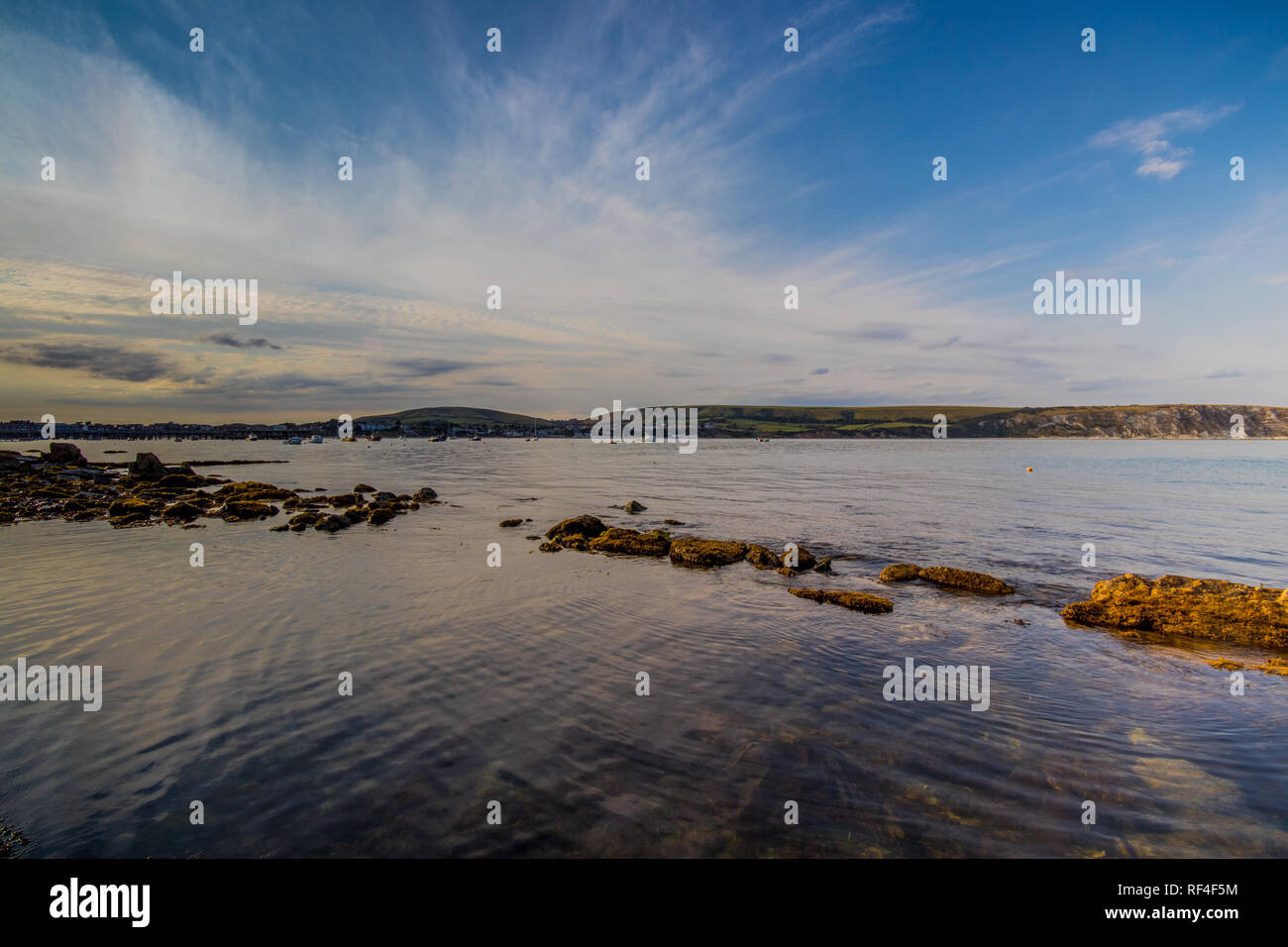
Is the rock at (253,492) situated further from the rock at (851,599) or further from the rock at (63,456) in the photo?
the rock at (63,456)

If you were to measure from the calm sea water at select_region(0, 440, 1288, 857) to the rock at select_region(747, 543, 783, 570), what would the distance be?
101cm

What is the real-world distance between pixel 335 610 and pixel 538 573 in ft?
20.4

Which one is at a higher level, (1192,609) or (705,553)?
(705,553)

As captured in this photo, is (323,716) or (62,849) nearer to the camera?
(62,849)

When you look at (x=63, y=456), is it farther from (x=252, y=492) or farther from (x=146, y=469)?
(x=252, y=492)

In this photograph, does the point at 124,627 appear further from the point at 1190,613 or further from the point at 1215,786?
the point at 1190,613

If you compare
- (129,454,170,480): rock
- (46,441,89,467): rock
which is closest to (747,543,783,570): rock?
(129,454,170,480): rock

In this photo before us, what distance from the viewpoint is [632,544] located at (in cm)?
2211

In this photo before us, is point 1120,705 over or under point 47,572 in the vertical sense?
under

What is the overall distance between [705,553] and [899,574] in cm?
669

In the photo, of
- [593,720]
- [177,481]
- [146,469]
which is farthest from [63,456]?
[593,720]

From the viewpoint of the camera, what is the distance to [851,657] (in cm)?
1155

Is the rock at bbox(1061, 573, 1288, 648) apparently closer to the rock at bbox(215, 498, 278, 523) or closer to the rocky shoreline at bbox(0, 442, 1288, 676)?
the rocky shoreline at bbox(0, 442, 1288, 676)
